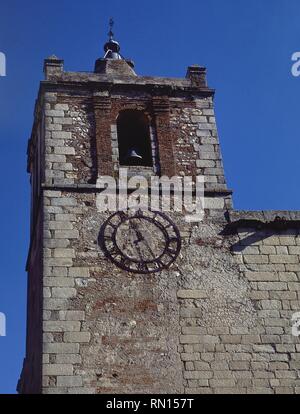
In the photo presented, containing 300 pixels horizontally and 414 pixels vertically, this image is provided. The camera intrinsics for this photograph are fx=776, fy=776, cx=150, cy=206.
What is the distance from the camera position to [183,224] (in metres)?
12.1

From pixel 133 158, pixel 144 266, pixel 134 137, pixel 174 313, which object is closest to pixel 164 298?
pixel 174 313

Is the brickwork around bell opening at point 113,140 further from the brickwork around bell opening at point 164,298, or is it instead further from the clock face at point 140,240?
the clock face at point 140,240

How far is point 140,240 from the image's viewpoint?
38.7 ft

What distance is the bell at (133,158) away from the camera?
1293 centimetres

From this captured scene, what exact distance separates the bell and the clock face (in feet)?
4.04

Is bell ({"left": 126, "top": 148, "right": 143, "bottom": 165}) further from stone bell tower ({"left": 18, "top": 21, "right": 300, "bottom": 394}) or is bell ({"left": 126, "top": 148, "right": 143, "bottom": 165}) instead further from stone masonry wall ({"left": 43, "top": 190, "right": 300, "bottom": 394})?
stone masonry wall ({"left": 43, "top": 190, "right": 300, "bottom": 394})

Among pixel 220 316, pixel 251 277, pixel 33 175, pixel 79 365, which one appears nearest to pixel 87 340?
pixel 79 365

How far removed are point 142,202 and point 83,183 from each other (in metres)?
1.00

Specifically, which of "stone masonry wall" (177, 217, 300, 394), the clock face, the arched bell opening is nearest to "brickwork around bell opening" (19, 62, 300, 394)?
"stone masonry wall" (177, 217, 300, 394)

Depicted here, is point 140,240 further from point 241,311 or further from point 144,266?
point 241,311

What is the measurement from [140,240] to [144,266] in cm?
46

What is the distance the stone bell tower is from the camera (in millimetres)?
10734

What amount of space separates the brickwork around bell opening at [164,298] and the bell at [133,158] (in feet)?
0.80

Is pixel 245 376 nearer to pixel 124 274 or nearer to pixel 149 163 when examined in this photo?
pixel 124 274
